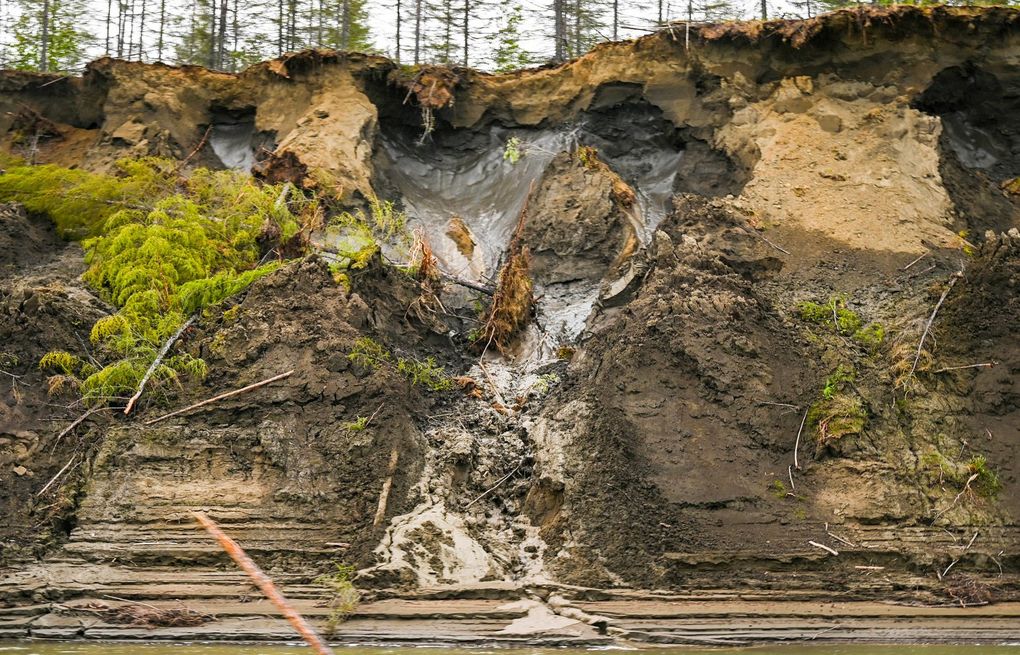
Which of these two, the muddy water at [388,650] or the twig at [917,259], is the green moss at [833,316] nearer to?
the twig at [917,259]

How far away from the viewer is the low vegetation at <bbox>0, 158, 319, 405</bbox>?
11.4 meters

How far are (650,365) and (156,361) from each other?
5.76 metres

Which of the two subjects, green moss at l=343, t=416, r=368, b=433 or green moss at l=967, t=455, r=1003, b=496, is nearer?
green moss at l=967, t=455, r=1003, b=496

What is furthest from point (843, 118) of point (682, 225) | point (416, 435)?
point (416, 435)

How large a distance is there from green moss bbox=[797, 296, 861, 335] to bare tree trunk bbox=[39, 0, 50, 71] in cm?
2123

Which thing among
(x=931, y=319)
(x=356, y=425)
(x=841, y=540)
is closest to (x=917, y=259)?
(x=931, y=319)

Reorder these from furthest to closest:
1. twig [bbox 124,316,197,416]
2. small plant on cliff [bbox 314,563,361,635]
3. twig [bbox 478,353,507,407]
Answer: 1. twig [bbox 478,353,507,407]
2. twig [bbox 124,316,197,416]
3. small plant on cliff [bbox 314,563,361,635]

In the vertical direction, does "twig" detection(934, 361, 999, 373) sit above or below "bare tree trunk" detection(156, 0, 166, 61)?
below

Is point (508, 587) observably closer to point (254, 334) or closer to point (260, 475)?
point (260, 475)

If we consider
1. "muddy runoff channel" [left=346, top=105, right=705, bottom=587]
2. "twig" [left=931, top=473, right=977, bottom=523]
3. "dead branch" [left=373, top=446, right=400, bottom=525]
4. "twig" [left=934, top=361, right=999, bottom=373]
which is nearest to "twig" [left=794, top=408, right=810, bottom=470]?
"twig" [left=931, top=473, right=977, bottom=523]

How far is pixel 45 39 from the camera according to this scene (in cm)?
2569

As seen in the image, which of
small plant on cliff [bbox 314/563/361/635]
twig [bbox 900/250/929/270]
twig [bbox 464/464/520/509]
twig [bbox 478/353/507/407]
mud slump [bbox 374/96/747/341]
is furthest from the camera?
mud slump [bbox 374/96/747/341]

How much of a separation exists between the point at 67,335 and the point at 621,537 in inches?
278

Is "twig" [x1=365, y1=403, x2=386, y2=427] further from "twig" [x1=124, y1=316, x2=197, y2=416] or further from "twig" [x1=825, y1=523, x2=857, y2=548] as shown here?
"twig" [x1=825, y1=523, x2=857, y2=548]
